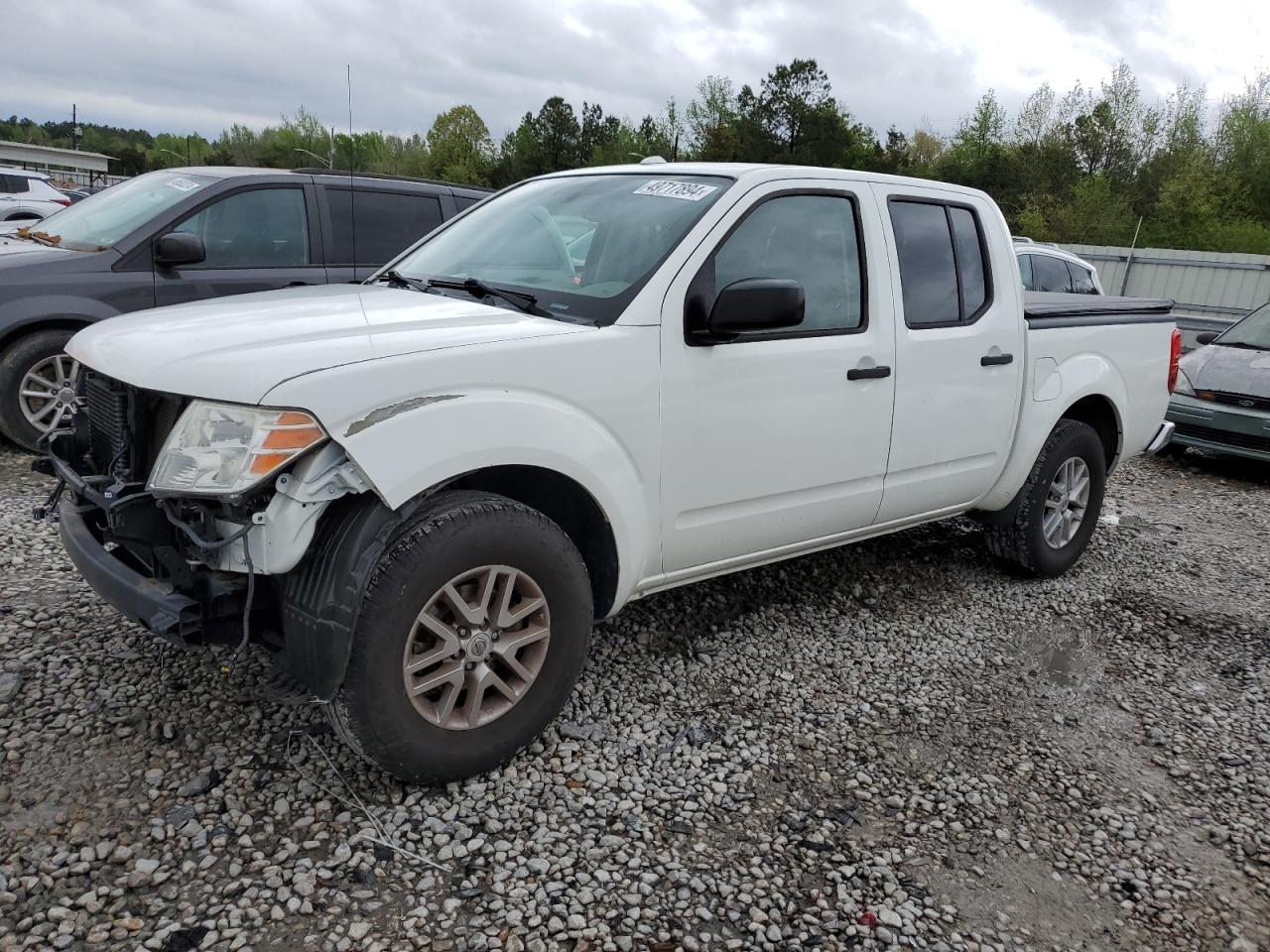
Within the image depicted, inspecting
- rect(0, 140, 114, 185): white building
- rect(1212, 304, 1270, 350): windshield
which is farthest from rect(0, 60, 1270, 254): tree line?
rect(1212, 304, 1270, 350): windshield

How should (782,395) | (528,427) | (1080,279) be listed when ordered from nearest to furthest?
1. (528,427)
2. (782,395)
3. (1080,279)

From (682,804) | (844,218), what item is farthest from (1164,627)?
(682,804)

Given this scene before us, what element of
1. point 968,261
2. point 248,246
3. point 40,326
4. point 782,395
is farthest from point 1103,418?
point 40,326

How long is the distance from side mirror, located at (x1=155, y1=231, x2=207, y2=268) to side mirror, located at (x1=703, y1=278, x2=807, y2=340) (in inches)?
163

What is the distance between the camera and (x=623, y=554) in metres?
3.11

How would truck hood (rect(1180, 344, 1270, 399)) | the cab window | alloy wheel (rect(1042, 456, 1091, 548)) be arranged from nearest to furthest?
the cab window < alloy wheel (rect(1042, 456, 1091, 548)) < truck hood (rect(1180, 344, 1270, 399))

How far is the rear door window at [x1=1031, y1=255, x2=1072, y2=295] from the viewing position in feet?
38.4

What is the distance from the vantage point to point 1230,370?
316 inches

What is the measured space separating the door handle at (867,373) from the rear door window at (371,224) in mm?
4110

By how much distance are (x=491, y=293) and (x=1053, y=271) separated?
10453mm

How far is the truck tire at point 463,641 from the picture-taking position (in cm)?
256

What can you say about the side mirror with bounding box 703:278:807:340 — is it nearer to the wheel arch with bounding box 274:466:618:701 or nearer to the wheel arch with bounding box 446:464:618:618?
the wheel arch with bounding box 446:464:618:618

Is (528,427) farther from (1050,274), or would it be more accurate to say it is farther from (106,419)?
(1050,274)

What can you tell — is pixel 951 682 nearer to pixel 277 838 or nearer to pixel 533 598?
pixel 533 598
